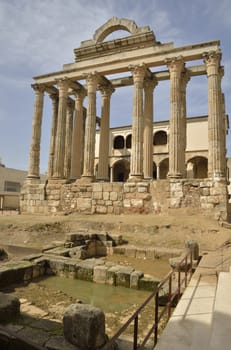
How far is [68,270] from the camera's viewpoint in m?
8.23

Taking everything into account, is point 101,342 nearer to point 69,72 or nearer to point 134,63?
point 134,63

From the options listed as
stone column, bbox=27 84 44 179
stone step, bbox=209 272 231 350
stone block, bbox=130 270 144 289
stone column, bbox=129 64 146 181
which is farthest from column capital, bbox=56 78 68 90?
stone step, bbox=209 272 231 350

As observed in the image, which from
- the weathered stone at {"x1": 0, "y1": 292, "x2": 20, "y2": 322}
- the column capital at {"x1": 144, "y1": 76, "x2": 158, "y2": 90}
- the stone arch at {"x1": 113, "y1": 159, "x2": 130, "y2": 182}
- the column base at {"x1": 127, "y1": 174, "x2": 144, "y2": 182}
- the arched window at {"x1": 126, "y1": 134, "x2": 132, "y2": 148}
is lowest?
the weathered stone at {"x1": 0, "y1": 292, "x2": 20, "y2": 322}

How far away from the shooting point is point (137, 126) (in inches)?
726

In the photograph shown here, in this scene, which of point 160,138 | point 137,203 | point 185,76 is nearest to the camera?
point 137,203

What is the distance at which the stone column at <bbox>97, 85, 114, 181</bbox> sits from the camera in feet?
Result: 69.1

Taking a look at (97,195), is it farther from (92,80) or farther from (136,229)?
(92,80)

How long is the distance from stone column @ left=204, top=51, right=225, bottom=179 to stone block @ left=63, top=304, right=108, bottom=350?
44.7ft

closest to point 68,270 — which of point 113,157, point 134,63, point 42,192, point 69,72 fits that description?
point 42,192

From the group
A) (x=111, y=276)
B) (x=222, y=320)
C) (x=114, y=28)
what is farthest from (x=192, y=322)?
(x=114, y=28)

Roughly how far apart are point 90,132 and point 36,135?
16.8 feet

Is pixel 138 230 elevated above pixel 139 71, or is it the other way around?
pixel 139 71

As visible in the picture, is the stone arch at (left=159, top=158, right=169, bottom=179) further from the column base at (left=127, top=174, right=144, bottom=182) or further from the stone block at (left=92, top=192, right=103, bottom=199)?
the stone block at (left=92, top=192, right=103, bottom=199)

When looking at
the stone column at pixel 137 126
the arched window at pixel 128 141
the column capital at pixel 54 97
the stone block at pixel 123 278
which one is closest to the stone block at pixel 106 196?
the stone column at pixel 137 126
